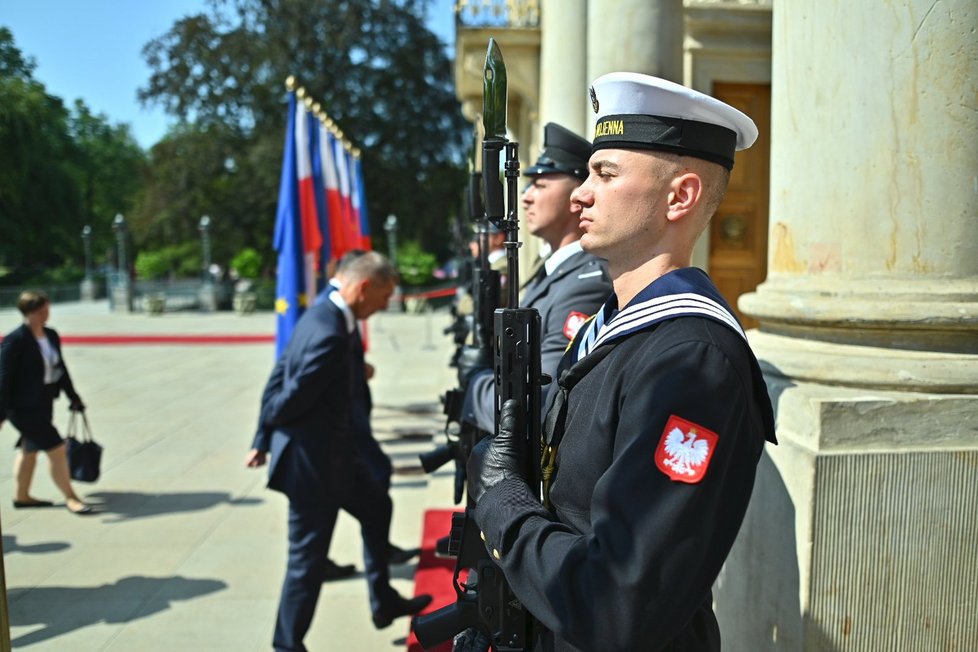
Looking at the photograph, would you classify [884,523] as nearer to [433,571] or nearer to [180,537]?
[433,571]

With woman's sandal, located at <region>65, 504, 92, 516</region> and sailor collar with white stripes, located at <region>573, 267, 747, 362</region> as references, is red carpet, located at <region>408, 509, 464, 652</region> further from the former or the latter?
sailor collar with white stripes, located at <region>573, 267, 747, 362</region>

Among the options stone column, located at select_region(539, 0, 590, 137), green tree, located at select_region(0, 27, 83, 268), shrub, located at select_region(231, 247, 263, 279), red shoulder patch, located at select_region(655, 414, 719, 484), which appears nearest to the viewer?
red shoulder patch, located at select_region(655, 414, 719, 484)

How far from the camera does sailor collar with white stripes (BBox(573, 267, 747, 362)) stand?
1.54 metres

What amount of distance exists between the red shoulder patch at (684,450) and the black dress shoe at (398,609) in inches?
133

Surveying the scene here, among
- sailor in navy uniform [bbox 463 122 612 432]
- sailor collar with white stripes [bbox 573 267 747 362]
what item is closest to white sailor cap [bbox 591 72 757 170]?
sailor collar with white stripes [bbox 573 267 747 362]

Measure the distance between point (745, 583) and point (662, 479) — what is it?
1294 mm

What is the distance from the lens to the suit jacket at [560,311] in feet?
9.36

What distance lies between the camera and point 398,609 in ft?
14.5

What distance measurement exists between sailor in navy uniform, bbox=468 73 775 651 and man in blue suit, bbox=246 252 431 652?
7.50ft

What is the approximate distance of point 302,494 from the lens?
3891 millimetres

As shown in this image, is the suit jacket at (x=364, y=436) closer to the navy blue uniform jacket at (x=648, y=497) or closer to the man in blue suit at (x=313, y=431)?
the man in blue suit at (x=313, y=431)

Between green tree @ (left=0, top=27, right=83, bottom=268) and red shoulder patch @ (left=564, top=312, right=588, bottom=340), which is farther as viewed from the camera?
green tree @ (left=0, top=27, right=83, bottom=268)

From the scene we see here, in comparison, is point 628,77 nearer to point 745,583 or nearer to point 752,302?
point 752,302

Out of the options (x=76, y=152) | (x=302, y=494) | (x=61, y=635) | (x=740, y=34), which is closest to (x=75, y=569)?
(x=61, y=635)
